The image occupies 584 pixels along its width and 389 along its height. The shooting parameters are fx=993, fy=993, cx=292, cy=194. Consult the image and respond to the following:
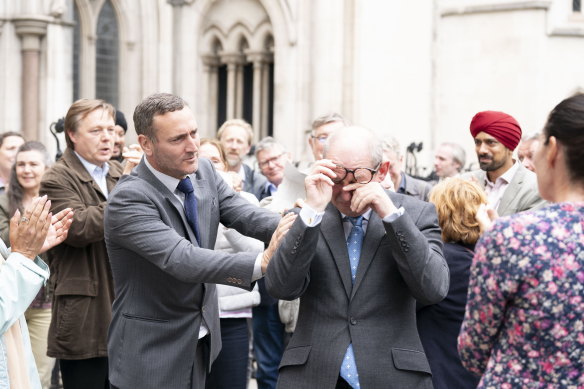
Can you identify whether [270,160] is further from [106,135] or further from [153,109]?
[153,109]

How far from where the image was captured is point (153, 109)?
13.3 feet

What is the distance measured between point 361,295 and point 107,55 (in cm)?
1320

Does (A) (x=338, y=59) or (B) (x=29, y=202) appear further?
(A) (x=338, y=59)

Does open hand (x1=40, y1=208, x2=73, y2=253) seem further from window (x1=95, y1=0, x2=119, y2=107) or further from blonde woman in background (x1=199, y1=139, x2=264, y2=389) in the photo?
window (x1=95, y1=0, x2=119, y2=107)

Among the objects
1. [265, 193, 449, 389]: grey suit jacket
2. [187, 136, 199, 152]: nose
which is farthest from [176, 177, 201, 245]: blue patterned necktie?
[265, 193, 449, 389]: grey suit jacket

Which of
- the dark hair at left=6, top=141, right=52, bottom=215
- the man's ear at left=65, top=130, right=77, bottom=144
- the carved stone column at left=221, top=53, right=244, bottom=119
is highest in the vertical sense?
the carved stone column at left=221, top=53, right=244, bottom=119

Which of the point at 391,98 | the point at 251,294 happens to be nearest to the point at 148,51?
the point at 391,98

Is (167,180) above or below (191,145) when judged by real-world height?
below

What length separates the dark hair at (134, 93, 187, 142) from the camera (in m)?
4.05

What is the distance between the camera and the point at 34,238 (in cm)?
372

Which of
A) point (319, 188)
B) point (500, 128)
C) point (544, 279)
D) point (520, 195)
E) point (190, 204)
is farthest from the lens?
point (500, 128)

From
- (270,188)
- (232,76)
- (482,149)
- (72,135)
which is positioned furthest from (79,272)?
(232,76)

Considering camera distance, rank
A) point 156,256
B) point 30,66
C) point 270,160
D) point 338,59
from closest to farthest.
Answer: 1. point 156,256
2. point 270,160
3. point 30,66
4. point 338,59

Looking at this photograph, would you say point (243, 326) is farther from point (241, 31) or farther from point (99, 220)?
point (241, 31)
